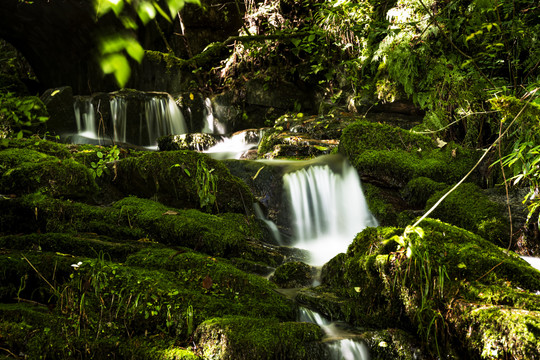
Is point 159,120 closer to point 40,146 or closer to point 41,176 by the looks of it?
point 40,146

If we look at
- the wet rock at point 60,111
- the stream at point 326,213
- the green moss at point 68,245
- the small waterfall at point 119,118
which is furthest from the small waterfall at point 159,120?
the green moss at point 68,245

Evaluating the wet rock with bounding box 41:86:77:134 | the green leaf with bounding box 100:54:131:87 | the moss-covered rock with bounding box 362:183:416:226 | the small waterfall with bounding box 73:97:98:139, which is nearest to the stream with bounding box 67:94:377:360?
the moss-covered rock with bounding box 362:183:416:226

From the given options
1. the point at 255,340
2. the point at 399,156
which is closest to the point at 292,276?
the point at 255,340

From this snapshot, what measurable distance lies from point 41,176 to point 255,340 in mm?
3563

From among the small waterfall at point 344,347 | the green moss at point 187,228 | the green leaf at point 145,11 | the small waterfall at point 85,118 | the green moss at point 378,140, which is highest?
the small waterfall at point 85,118

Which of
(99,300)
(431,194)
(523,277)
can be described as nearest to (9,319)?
(99,300)

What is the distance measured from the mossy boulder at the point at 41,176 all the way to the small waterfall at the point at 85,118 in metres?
6.33

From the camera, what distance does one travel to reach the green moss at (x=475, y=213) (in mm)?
4703

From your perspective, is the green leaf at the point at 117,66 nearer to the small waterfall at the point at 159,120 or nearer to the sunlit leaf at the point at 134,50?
the sunlit leaf at the point at 134,50

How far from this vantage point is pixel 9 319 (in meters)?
2.37

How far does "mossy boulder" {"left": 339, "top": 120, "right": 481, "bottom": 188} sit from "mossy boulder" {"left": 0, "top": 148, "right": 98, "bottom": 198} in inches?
178

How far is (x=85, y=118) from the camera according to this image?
1092 centimetres

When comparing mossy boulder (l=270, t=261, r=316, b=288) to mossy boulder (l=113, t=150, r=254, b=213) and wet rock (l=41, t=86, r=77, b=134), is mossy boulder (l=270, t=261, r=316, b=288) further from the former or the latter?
wet rock (l=41, t=86, r=77, b=134)

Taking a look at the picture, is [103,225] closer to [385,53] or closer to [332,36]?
[385,53]
